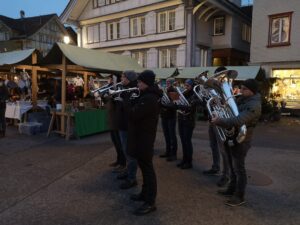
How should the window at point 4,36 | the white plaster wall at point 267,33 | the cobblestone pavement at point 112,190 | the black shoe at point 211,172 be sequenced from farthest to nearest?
the window at point 4,36 → the white plaster wall at point 267,33 → the black shoe at point 211,172 → the cobblestone pavement at point 112,190

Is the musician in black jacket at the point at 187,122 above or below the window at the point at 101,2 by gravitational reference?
below

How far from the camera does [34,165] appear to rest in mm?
5988

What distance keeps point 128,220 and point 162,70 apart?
1515 centimetres

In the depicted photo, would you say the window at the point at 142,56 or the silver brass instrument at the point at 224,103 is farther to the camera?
the window at the point at 142,56

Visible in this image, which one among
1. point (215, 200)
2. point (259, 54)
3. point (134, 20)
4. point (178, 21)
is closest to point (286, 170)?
point (215, 200)

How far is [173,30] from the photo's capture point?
18844 millimetres

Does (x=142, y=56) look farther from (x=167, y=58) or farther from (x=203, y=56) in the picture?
(x=203, y=56)

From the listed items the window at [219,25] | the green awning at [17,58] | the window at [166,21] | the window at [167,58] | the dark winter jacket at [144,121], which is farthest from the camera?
the window at [219,25]

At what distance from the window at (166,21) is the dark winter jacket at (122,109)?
1508 centimetres

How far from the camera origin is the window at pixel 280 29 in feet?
50.4

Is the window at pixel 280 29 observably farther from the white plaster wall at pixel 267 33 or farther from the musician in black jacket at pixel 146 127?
the musician in black jacket at pixel 146 127

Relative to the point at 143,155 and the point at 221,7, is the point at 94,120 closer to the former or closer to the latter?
the point at 143,155

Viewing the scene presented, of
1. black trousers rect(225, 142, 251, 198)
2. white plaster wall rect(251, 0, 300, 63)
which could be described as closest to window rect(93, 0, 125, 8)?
white plaster wall rect(251, 0, 300, 63)

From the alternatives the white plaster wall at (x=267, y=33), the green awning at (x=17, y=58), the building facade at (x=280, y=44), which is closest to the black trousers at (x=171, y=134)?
the green awning at (x=17, y=58)
